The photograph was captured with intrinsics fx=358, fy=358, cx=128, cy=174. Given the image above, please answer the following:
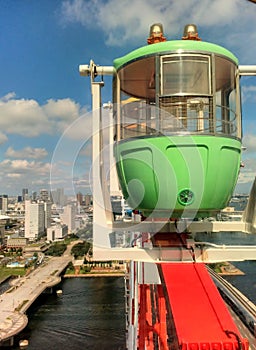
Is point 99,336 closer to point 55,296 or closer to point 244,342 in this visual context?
point 55,296

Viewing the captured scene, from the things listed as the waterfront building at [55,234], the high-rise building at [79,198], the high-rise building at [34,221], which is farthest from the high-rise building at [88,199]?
the high-rise building at [34,221]

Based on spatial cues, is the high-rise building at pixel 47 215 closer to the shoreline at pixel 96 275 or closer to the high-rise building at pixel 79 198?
the shoreline at pixel 96 275

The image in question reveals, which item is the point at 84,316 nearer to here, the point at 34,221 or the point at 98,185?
the point at 98,185

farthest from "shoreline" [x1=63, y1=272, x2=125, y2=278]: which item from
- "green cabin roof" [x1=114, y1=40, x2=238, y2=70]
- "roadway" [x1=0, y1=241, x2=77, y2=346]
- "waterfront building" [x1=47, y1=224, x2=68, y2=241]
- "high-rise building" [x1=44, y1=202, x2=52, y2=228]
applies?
"high-rise building" [x1=44, y1=202, x2=52, y2=228]

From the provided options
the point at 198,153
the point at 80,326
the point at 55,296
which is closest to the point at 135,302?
the point at 198,153

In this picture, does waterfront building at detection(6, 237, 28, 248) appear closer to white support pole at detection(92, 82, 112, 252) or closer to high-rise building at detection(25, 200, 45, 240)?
high-rise building at detection(25, 200, 45, 240)
